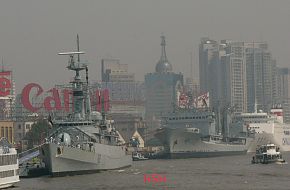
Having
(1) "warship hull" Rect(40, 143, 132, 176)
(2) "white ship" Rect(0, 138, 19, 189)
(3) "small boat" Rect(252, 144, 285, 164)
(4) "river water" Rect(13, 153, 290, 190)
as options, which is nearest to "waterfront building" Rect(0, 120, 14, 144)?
(3) "small boat" Rect(252, 144, 285, 164)

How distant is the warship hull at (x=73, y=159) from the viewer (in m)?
105

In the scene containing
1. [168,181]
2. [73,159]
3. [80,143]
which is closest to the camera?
[168,181]

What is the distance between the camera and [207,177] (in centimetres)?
10419

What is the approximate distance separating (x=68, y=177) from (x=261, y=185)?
2558cm

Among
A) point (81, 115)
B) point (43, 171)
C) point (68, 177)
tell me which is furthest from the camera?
point (81, 115)

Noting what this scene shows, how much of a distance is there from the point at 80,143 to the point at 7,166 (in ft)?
92.3

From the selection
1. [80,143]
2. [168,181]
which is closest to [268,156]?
[80,143]

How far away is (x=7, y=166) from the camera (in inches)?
3290

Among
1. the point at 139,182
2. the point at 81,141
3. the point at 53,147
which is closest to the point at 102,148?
the point at 81,141

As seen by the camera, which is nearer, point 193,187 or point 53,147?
point 193,187

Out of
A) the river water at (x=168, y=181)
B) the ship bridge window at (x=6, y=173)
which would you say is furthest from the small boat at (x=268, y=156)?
the ship bridge window at (x=6, y=173)

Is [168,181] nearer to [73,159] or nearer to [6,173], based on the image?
[73,159]

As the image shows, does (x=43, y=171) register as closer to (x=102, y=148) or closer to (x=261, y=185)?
(x=102, y=148)

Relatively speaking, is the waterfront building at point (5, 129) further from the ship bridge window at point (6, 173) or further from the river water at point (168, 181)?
the ship bridge window at point (6, 173)
